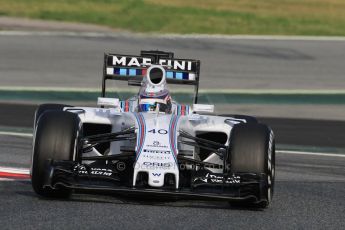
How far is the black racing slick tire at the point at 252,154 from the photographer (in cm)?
966

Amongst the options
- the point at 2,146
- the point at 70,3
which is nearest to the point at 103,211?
the point at 2,146

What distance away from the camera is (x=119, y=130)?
10734mm

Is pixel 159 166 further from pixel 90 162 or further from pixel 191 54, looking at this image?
pixel 191 54

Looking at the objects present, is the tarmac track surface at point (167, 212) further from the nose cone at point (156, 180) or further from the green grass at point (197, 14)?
the green grass at point (197, 14)

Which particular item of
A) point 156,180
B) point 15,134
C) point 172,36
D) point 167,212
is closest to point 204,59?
point 172,36

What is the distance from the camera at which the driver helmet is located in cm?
1071

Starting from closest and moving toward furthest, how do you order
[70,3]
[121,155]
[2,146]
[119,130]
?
[121,155] → [119,130] → [2,146] → [70,3]

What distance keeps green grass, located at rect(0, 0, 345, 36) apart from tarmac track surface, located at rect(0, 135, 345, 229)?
Answer: 14.6 metres

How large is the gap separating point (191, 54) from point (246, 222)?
1364cm

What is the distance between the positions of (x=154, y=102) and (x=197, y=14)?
54.4 feet

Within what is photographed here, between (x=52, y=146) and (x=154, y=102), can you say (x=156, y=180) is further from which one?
(x=154, y=102)

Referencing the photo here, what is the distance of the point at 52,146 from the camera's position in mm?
9562

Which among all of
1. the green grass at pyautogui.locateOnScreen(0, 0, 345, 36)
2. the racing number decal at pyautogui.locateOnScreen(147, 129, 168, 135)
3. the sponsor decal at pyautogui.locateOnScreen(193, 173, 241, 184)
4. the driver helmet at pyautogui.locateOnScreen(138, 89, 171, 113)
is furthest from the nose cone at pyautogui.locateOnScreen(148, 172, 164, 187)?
the green grass at pyautogui.locateOnScreen(0, 0, 345, 36)

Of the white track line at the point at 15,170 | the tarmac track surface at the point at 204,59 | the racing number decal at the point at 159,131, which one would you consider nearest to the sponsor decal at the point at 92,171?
the racing number decal at the point at 159,131
